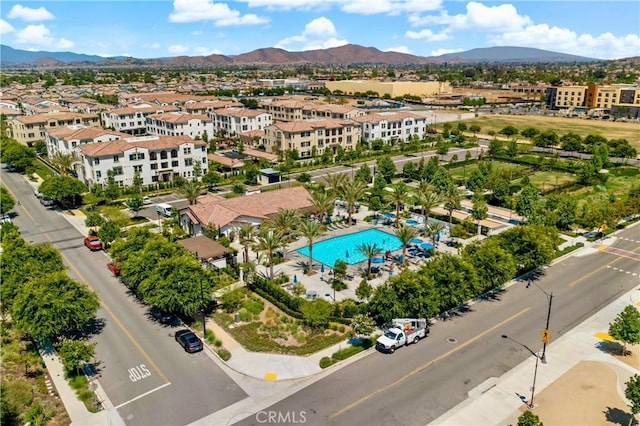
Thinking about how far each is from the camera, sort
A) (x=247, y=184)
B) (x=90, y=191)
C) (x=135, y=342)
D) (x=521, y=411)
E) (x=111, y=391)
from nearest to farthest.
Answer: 1. (x=521, y=411)
2. (x=111, y=391)
3. (x=135, y=342)
4. (x=90, y=191)
5. (x=247, y=184)

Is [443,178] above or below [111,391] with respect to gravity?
above

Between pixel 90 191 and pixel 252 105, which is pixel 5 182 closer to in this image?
pixel 90 191

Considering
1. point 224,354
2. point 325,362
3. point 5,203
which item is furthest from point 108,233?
point 325,362

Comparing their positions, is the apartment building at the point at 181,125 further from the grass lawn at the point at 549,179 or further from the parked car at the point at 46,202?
the grass lawn at the point at 549,179

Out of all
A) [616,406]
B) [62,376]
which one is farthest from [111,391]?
[616,406]

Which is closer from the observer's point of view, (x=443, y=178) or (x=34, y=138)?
(x=443, y=178)

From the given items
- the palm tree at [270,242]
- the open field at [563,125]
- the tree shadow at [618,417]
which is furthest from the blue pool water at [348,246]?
the open field at [563,125]
